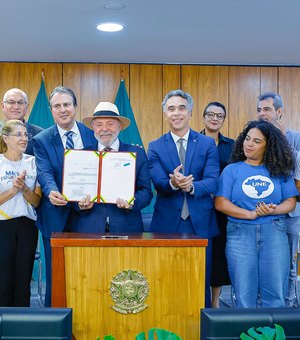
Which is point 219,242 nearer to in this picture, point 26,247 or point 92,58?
point 26,247

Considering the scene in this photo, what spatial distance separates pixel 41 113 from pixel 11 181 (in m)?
3.13

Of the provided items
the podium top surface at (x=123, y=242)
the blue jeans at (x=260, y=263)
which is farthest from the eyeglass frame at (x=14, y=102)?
the blue jeans at (x=260, y=263)

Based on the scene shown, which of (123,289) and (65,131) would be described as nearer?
(123,289)

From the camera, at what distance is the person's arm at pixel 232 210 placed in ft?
9.14

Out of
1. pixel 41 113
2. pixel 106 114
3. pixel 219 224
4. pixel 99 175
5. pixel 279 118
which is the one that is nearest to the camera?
pixel 99 175

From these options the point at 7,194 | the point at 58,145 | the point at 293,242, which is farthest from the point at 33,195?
the point at 293,242

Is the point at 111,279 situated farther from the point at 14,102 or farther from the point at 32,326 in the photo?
the point at 14,102

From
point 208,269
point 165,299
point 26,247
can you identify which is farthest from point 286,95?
point 165,299

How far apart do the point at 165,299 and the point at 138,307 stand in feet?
0.40

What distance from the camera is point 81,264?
6.89ft

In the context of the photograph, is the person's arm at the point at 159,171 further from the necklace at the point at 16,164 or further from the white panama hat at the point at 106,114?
the necklace at the point at 16,164

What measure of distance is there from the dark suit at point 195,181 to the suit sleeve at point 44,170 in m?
0.60

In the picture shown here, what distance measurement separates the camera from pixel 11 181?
3082mm

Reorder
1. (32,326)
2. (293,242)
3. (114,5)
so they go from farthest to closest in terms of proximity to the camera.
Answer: (114,5) → (293,242) → (32,326)
